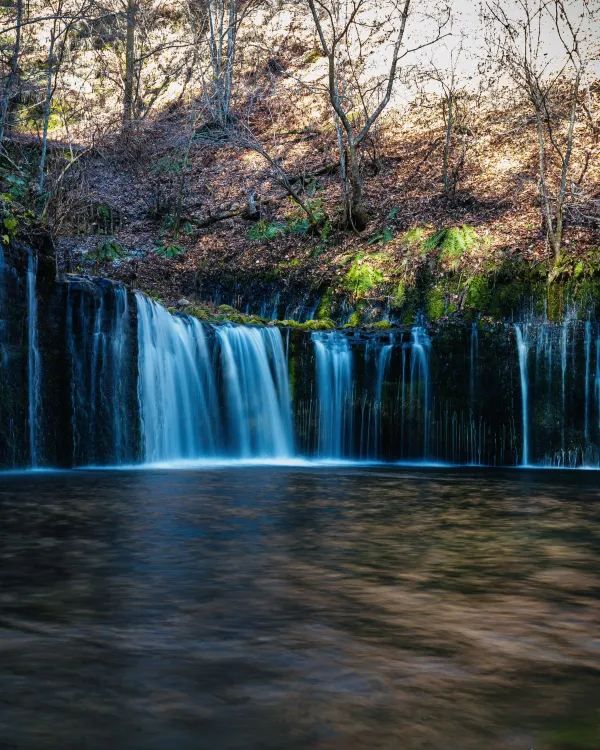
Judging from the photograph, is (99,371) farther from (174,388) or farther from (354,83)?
(354,83)

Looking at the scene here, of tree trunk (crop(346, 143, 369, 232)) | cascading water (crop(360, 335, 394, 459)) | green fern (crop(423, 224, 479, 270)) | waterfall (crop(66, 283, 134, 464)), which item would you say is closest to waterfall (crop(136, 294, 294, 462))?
waterfall (crop(66, 283, 134, 464))

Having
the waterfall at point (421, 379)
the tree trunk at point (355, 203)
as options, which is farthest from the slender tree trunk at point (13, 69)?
the waterfall at point (421, 379)

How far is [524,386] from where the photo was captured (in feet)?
49.4

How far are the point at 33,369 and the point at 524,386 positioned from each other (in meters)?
A: 9.11

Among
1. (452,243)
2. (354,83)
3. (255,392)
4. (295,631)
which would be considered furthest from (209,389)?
(354,83)

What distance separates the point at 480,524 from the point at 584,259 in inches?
457

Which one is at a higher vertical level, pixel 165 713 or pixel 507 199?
pixel 507 199

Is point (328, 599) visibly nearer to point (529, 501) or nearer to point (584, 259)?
point (529, 501)

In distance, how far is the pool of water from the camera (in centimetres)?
216

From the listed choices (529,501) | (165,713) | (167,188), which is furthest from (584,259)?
(165,713)

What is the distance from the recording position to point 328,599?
366 cm

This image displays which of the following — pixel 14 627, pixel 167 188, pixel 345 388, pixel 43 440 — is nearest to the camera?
pixel 14 627

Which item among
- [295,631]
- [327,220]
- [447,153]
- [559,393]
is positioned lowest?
[295,631]

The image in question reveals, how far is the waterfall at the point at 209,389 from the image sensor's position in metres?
13.0
